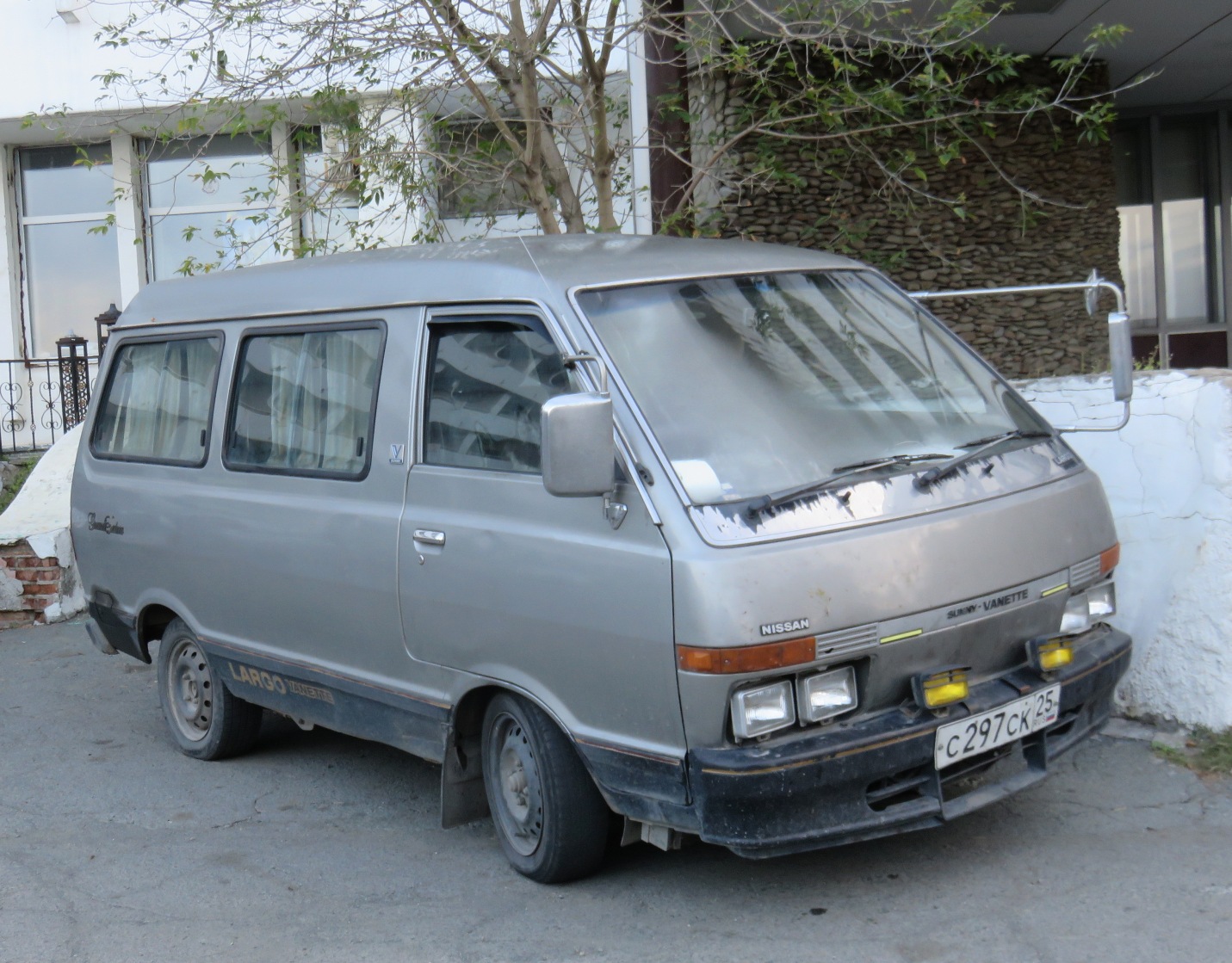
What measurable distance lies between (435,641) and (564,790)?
0.70m

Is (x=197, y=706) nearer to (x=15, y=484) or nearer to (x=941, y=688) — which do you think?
(x=941, y=688)

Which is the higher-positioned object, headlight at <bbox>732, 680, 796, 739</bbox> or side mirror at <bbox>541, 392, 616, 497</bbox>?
side mirror at <bbox>541, 392, 616, 497</bbox>

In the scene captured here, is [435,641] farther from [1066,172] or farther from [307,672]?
[1066,172]

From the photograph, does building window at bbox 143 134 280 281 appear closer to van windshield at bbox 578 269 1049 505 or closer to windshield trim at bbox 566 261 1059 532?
windshield trim at bbox 566 261 1059 532

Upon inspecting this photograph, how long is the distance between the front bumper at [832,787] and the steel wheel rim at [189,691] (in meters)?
3.22

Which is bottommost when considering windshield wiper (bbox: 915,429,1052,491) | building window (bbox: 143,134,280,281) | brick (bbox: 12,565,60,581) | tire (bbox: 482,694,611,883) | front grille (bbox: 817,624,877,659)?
tire (bbox: 482,694,611,883)

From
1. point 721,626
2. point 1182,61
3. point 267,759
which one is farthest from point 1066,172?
point 721,626

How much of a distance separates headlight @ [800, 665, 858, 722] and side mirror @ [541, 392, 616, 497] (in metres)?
0.80

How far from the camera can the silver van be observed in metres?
3.72

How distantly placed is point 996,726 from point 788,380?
125 centimetres

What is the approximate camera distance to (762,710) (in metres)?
3.70

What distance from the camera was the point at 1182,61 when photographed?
13.1 m

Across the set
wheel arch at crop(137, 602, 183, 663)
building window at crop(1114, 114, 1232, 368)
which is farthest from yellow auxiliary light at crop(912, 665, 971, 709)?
building window at crop(1114, 114, 1232, 368)

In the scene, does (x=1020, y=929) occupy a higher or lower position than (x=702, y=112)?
lower
